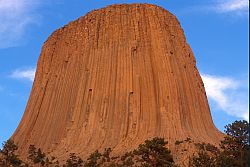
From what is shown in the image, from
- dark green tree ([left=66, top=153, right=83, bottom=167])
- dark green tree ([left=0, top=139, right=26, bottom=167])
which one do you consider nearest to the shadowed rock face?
dark green tree ([left=66, top=153, right=83, bottom=167])

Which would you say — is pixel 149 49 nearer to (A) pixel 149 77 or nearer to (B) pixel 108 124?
(A) pixel 149 77

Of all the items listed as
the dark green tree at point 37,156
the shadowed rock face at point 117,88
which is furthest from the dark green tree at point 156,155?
the dark green tree at point 37,156

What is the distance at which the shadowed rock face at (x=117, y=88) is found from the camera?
52.5m

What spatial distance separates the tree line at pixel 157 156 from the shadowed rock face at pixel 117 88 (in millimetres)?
1862

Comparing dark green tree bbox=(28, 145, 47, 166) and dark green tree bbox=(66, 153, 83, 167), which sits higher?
dark green tree bbox=(28, 145, 47, 166)

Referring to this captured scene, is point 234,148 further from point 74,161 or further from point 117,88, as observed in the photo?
point 117,88

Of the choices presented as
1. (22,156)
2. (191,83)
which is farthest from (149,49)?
(22,156)

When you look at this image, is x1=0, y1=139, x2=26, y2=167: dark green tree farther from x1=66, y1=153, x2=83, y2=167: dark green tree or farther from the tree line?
x1=66, y1=153, x2=83, y2=167: dark green tree

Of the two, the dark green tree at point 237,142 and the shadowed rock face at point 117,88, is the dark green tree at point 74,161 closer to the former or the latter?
the shadowed rock face at point 117,88

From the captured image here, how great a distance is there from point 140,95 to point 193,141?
8.80 metres

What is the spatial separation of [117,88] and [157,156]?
1813 centimetres

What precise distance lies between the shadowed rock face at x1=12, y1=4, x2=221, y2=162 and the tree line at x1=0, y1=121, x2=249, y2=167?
1862mm

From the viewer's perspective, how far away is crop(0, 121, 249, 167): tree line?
1384 inches

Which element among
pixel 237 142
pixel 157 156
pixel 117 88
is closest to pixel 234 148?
pixel 237 142
